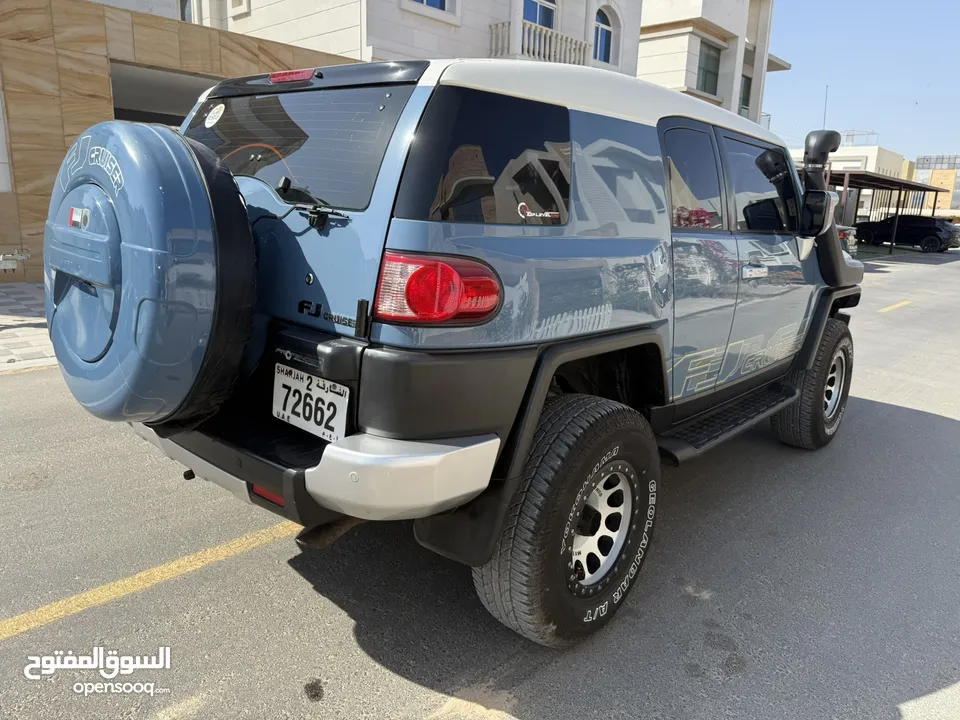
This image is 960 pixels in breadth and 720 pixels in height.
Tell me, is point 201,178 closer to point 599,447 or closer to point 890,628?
point 599,447

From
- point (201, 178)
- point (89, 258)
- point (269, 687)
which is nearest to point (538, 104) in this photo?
point (201, 178)

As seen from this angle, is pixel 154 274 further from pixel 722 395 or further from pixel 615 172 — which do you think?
pixel 722 395

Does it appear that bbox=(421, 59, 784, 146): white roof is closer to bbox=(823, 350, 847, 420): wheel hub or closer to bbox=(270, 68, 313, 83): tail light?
bbox=(270, 68, 313, 83): tail light

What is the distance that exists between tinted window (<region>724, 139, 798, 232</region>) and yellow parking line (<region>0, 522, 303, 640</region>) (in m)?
2.82

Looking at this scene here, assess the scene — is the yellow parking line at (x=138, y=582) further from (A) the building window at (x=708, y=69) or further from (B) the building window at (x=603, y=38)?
(A) the building window at (x=708, y=69)

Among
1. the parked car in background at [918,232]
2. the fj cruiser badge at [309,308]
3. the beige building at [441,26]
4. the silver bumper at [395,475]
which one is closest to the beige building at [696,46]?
the beige building at [441,26]

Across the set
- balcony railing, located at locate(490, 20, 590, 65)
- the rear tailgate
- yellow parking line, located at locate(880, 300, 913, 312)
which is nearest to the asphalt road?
the rear tailgate

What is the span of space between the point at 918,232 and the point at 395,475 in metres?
37.3

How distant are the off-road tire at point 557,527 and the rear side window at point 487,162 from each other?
74 centimetres

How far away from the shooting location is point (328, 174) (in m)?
2.46

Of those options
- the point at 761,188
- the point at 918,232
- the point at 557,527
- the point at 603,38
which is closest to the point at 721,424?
the point at 761,188

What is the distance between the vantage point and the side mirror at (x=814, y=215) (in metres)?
4.23

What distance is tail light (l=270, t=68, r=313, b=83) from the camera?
8.89 feet

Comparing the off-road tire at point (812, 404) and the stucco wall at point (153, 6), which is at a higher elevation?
the stucco wall at point (153, 6)
